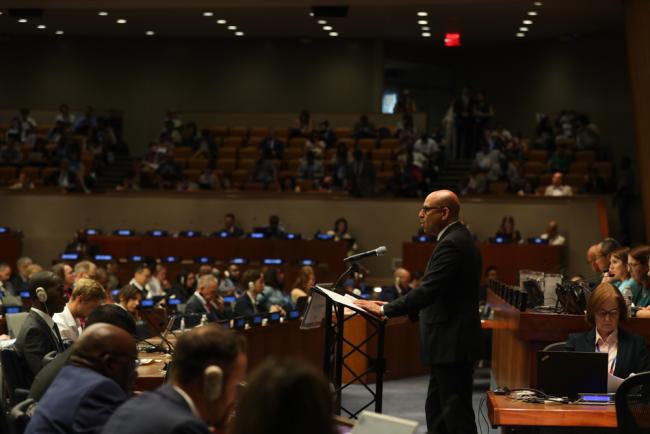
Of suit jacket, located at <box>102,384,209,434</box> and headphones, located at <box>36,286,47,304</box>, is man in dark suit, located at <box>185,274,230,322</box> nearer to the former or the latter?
headphones, located at <box>36,286,47,304</box>

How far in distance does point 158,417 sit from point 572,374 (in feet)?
10.5

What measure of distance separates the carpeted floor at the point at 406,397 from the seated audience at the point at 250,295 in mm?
1410

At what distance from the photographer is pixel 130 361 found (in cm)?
390

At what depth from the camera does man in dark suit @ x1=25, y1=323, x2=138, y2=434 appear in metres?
3.68

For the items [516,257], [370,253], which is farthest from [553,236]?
[370,253]

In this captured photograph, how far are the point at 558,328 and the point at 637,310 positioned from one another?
2.10 ft

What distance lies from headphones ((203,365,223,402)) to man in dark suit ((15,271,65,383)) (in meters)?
3.09

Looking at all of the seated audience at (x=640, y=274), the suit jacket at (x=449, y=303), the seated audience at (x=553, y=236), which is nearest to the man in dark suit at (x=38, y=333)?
the suit jacket at (x=449, y=303)

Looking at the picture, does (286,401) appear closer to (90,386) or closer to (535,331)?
(90,386)

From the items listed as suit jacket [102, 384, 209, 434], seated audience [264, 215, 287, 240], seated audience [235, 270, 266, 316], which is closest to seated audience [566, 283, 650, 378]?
suit jacket [102, 384, 209, 434]

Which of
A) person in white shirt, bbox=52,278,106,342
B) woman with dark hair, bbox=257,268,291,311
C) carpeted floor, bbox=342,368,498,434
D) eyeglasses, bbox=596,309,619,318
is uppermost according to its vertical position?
eyeglasses, bbox=596,309,619,318

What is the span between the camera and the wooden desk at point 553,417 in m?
5.27

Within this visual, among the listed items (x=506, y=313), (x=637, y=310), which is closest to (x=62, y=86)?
(x=506, y=313)

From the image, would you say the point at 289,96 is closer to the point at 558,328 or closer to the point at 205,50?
the point at 205,50
